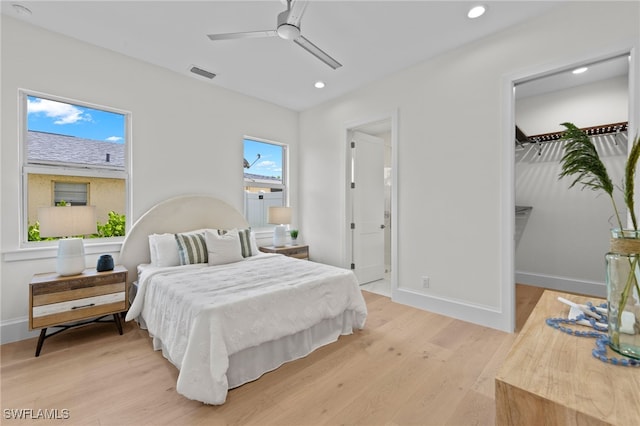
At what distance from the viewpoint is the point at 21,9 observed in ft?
8.10

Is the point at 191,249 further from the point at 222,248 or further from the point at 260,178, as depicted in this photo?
the point at 260,178

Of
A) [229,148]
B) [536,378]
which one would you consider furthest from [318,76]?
[536,378]

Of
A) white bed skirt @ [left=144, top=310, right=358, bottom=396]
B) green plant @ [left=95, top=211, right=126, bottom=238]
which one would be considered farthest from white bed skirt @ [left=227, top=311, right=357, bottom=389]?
green plant @ [left=95, top=211, right=126, bottom=238]

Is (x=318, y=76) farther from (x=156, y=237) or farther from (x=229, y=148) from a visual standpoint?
(x=156, y=237)

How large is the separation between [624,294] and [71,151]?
4.30 meters

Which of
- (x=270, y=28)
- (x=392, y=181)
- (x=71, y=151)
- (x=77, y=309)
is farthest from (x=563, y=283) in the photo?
(x=71, y=151)

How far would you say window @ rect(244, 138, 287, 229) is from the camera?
448 centimetres

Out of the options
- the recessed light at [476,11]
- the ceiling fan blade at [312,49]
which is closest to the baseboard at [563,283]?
the recessed light at [476,11]

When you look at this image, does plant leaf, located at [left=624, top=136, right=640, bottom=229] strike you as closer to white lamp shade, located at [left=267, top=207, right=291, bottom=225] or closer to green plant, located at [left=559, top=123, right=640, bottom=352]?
green plant, located at [left=559, top=123, right=640, bottom=352]

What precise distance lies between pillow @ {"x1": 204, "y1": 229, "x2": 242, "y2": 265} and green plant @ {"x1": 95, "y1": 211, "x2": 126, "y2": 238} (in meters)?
0.99

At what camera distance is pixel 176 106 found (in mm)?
3635

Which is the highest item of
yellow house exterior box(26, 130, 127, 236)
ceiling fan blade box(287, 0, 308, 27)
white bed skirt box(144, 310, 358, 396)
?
ceiling fan blade box(287, 0, 308, 27)

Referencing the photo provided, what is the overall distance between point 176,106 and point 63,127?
1188 millimetres

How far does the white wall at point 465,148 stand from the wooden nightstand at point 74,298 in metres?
3.14
